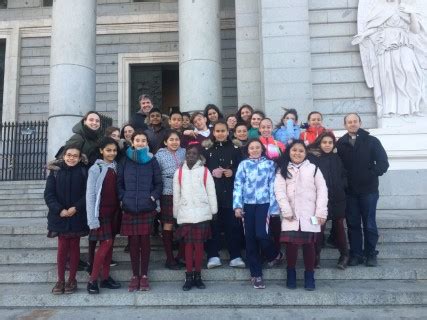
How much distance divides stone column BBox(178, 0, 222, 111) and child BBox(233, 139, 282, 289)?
14.8 feet

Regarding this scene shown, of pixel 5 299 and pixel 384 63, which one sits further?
pixel 384 63

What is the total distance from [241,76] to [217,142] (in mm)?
5139

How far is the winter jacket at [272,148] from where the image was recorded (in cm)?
534

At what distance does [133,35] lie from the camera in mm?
15508

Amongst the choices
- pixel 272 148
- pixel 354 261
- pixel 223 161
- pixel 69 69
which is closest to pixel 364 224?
pixel 354 261

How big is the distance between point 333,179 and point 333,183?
53 mm

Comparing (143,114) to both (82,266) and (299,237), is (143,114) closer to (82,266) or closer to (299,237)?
(82,266)

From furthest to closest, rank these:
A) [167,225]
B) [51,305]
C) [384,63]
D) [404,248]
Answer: [384,63] < [404,248] < [167,225] < [51,305]

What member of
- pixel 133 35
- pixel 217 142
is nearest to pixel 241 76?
pixel 217 142

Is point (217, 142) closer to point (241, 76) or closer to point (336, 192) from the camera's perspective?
point (336, 192)

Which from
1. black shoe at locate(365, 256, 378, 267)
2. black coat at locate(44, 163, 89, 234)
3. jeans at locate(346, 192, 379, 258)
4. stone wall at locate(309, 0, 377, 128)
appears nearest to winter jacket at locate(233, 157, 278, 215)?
jeans at locate(346, 192, 379, 258)

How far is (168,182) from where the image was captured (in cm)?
526

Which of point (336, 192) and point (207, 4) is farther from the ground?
point (207, 4)

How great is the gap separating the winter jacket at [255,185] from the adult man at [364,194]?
1223 mm
